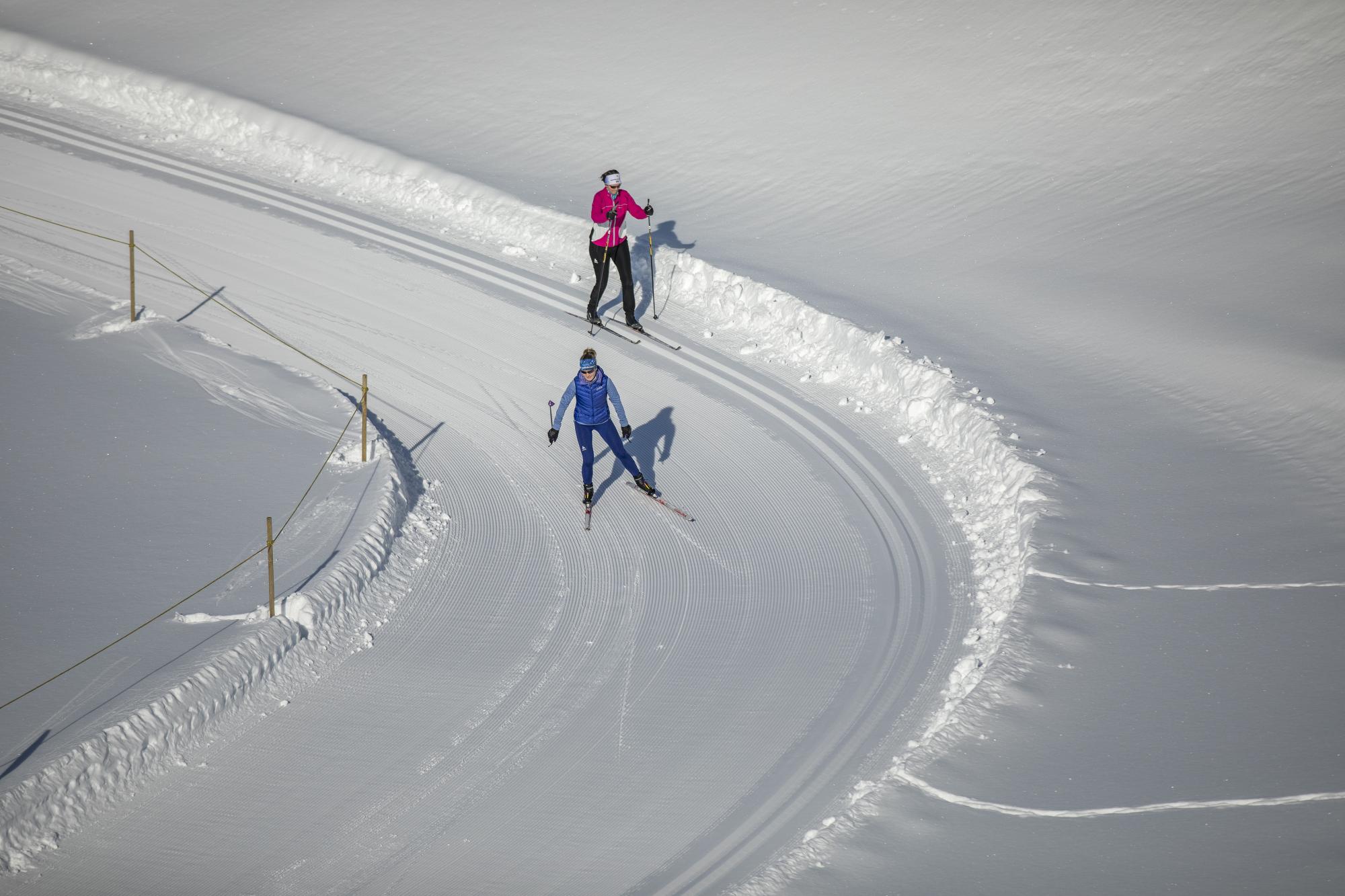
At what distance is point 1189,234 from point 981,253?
3127 mm

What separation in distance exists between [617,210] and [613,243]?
18.1 inches

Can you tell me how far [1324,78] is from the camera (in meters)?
20.4

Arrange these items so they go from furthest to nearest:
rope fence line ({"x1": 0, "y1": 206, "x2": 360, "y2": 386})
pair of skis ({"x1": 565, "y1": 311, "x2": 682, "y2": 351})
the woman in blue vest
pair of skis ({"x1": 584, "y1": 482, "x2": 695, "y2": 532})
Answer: pair of skis ({"x1": 565, "y1": 311, "x2": 682, "y2": 351}), rope fence line ({"x1": 0, "y1": 206, "x2": 360, "y2": 386}), pair of skis ({"x1": 584, "y1": 482, "x2": 695, "y2": 532}), the woman in blue vest

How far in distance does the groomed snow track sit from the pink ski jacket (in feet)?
4.77

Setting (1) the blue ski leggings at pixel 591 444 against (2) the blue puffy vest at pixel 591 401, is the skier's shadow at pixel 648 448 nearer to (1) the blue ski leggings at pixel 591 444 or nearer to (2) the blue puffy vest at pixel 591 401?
(1) the blue ski leggings at pixel 591 444

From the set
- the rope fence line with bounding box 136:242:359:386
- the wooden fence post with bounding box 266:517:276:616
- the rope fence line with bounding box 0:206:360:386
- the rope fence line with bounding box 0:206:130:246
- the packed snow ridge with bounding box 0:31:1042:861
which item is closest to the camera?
the wooden fence post with bounding box 266:517:276:616

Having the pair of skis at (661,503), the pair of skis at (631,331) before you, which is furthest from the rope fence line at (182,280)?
the pair of skis at (661,503)

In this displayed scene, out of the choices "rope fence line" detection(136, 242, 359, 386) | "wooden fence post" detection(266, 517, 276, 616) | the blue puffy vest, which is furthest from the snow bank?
"rope fence line" detection(136, 242, 359, 386)

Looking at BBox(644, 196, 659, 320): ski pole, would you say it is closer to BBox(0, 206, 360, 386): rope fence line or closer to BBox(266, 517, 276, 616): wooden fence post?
BBox(0, 206, 360, 386): rope fence line

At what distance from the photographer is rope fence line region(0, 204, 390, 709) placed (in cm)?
1034

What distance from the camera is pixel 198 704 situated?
9.83m

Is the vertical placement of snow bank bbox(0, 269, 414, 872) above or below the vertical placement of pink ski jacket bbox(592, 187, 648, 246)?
below

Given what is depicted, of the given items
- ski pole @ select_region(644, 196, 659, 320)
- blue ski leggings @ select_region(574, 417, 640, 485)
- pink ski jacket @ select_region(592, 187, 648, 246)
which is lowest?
blue ski leggings @ select_region(574, 417, 640, 485)

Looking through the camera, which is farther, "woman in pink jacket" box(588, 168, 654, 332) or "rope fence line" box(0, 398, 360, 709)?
"woman in pink jacket" box(588, 168, 654, 332)
